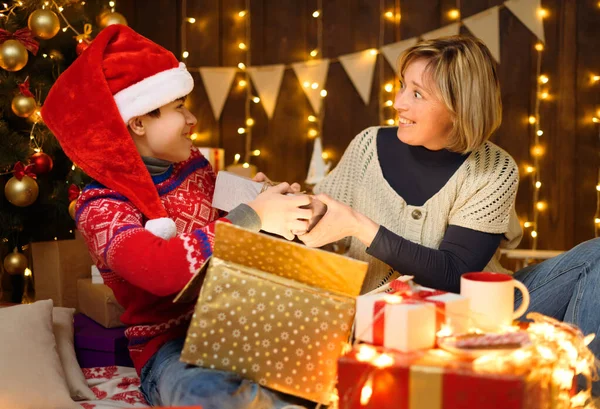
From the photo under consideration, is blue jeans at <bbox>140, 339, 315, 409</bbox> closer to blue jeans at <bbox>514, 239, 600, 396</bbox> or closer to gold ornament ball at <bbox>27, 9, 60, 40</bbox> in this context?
blue jeans at <bbox>514, 239, 600, 396</bbox>

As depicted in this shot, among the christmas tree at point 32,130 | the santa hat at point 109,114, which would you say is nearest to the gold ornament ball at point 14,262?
the christmas tree at point 32,130

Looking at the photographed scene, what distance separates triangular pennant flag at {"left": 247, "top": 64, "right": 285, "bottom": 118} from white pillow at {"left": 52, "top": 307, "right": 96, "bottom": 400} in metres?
2.08

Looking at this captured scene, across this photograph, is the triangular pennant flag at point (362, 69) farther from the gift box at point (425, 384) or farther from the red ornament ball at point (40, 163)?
the gift box at point (425, 384)

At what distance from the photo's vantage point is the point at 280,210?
5.46 feet

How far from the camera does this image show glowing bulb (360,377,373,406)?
121 cm

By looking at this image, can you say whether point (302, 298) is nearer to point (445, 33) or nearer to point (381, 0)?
point (445, 33)

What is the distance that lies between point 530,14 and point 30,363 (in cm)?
272

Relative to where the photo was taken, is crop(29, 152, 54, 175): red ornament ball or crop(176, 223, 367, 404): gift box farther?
crop(29, 152, 54, 175): red ornament ball

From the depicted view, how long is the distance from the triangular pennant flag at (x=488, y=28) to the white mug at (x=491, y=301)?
225 centimetres

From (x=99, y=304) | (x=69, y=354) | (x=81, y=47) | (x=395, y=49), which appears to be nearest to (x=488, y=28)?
(x=395, y=49)

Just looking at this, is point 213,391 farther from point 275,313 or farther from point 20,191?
point 20,191

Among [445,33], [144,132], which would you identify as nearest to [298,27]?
[445,33]

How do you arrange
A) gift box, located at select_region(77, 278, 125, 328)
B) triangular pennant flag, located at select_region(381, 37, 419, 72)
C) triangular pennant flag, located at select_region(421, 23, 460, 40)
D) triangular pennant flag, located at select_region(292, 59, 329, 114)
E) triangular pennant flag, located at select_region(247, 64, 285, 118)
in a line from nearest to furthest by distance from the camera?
gift box, located at select_region(77, 278, 125, 328) → triangular pennant flag, located at select_region(421, 23, 460, 40) → triangular pennant flag, located at select_region(381, 37, 419, 72) → triangular pennant flag, located at select_region(292, 59, 329, 114) → triangular pennant flag, located at select_region(247, 64, 285, 118)

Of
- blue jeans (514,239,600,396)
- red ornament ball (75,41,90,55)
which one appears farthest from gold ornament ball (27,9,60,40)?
blue jeans (514,239,600,396)
